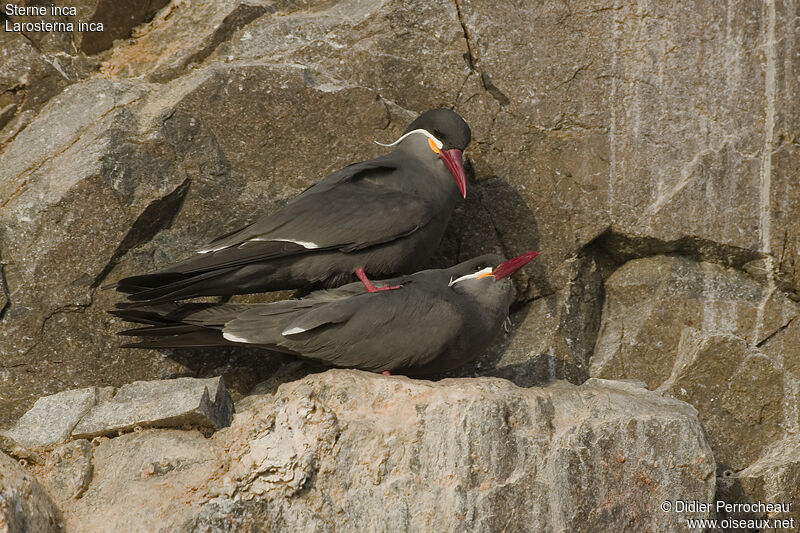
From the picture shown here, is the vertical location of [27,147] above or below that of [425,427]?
above

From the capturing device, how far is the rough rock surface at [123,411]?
15.8ft

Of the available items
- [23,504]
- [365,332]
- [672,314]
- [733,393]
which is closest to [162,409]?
[23,504]

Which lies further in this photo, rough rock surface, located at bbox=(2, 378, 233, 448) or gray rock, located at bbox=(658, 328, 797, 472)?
gray rock, located at bbox=(658, 328, 797, 472)

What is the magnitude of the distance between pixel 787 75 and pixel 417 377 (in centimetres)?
304

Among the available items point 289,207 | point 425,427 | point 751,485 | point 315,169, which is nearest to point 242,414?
point 425,427

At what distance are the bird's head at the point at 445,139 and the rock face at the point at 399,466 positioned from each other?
1.41m

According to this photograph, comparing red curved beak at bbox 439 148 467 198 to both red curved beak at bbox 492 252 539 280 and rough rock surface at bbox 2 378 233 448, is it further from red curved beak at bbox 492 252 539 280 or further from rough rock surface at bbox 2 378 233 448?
rough rock surface at bbox 2 378 233 448

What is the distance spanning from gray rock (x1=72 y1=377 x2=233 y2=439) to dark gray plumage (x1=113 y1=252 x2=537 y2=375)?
0.31m

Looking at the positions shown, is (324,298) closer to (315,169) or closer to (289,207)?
(289,207)

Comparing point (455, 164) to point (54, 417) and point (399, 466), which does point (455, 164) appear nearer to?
point (399, 466)

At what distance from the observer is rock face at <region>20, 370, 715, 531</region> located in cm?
445

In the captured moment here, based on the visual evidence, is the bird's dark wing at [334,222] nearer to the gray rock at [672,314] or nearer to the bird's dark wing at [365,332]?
the bird's dark wing at [365,332]

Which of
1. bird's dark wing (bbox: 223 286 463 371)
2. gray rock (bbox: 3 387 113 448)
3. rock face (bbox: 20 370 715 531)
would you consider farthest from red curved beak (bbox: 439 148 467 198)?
gray rock (bbox: 3 387 113 448)

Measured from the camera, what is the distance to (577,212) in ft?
20.3
